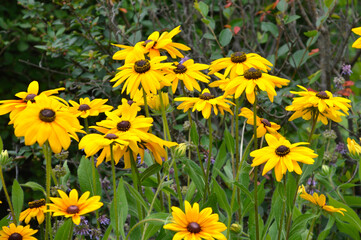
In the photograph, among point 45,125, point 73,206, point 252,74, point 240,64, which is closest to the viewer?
point 45,125

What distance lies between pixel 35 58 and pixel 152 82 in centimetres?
251

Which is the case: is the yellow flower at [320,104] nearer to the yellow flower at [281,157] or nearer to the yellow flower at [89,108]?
the yellow flower at [281,157]

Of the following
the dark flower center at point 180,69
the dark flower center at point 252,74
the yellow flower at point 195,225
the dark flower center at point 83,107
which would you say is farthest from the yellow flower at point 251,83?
the dark flower center at point 83,107

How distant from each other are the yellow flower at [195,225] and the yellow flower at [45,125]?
351 mm

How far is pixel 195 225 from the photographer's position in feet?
4.19

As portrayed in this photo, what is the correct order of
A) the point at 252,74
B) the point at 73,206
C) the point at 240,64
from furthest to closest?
the point at 240,64 < the point at 252,74 < the point at 73,206

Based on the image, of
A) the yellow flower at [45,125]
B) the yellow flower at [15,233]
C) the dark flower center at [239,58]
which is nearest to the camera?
the yellow flower at [45,125]

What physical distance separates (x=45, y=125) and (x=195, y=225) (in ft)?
1.56

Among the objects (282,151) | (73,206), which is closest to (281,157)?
(282,151)

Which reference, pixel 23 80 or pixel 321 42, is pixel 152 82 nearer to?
pixel 321 42

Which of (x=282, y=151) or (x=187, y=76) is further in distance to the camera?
(x=187, y=76)

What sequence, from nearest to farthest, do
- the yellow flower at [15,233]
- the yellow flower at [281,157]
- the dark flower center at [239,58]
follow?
the yellow flower at [281,157], the yellow flower at [15,233], the dark flower center at [239,58]

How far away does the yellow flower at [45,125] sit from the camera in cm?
125

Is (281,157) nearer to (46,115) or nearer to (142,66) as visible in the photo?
(142,66)
